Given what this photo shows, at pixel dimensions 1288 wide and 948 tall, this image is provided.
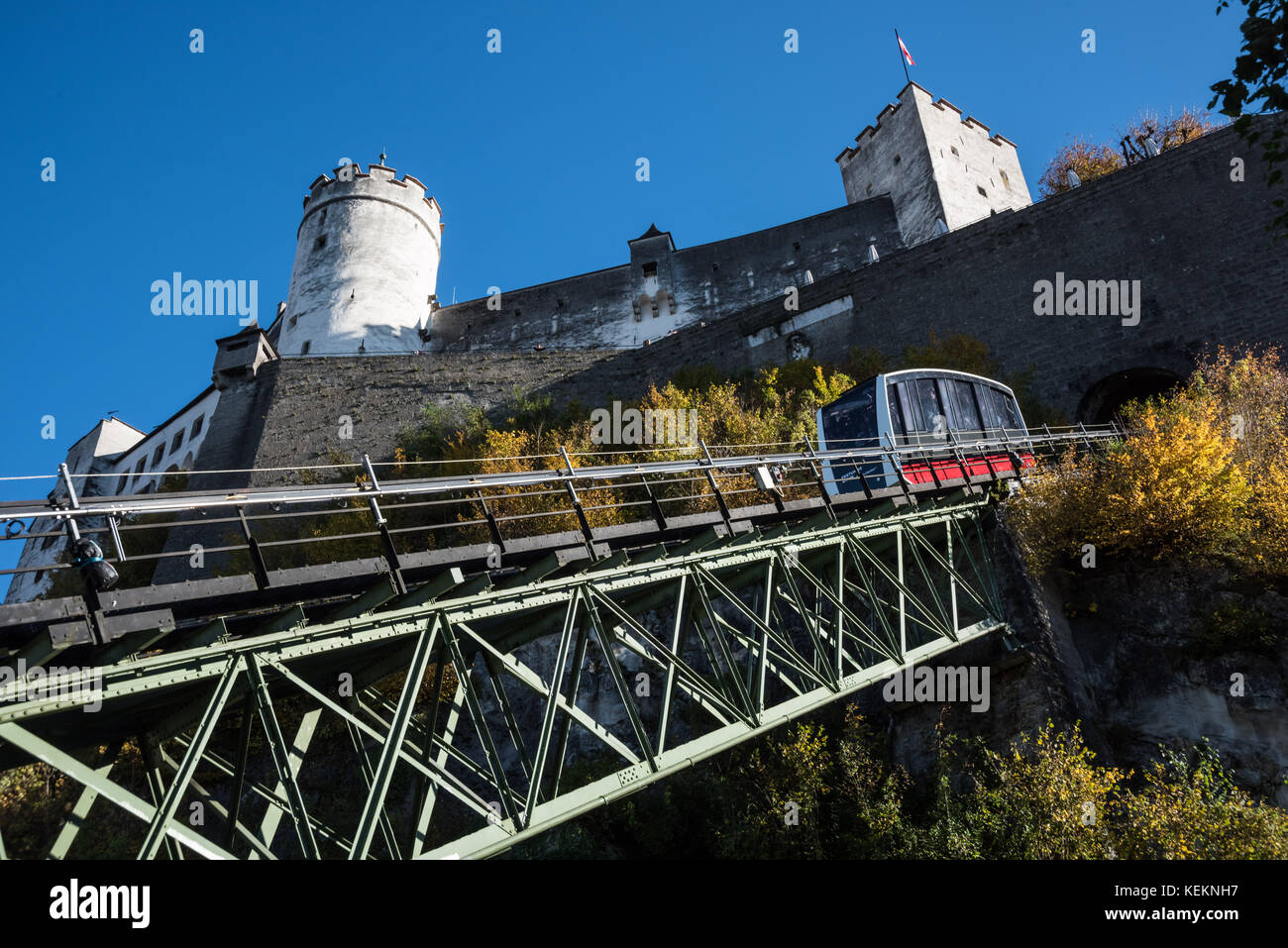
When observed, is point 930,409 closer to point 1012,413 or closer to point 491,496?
point 1012,413

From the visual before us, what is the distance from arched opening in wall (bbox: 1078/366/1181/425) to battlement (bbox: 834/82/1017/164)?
19949 mm

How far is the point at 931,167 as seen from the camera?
36156 millimetres

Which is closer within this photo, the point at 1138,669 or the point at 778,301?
the point at 1138,669

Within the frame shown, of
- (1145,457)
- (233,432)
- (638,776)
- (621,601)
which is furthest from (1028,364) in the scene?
(233,432)

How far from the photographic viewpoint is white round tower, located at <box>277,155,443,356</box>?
124 feet

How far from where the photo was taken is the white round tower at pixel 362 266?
3784 centimetres

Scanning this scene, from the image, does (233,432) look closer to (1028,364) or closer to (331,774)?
(331,774)

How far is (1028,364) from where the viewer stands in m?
25.0

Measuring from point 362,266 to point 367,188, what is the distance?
4.99 m

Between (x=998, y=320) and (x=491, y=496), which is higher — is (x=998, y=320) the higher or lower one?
the higher one

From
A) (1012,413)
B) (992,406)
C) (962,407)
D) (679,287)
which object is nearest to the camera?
(962,407)

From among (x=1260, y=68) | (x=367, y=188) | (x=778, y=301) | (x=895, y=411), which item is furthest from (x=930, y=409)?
(x=367, y=188)

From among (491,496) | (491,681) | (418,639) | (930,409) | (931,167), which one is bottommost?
(491,681)

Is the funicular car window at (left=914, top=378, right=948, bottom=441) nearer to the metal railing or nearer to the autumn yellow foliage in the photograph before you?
the metal railing
